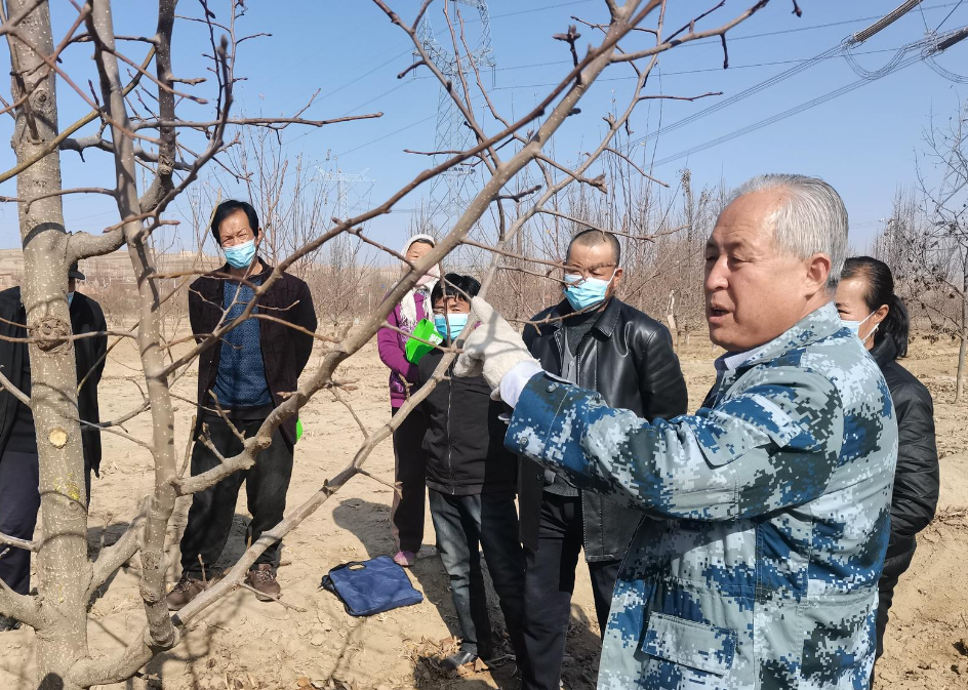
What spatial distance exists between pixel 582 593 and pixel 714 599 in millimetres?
2821

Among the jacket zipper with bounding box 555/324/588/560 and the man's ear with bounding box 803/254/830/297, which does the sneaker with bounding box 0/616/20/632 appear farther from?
the man's ear with bounding box 803/254/830/297

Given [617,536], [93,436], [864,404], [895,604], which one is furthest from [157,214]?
[895,604]

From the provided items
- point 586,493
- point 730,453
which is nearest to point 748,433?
point 730,453

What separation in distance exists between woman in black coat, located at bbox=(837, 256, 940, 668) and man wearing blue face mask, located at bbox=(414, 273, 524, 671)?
1.39m

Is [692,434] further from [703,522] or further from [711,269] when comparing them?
[711,269]

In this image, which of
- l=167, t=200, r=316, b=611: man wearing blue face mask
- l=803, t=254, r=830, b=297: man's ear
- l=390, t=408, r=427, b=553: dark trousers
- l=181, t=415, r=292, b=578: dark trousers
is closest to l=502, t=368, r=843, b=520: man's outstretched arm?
l=803, t=254, r=830, b=297: man's ear

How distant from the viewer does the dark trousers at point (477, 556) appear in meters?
2.86

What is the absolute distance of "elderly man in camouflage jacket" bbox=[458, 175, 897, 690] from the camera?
1024 mm

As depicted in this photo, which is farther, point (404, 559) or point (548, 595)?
point (404, 559)

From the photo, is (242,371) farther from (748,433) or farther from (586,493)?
(748,433)

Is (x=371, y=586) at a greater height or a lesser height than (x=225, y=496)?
lesser

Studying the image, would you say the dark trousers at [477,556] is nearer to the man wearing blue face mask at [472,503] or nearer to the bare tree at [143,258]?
the man wearing blue face mask at [472,503]

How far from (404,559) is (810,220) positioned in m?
3.33

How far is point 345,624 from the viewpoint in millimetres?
3225
